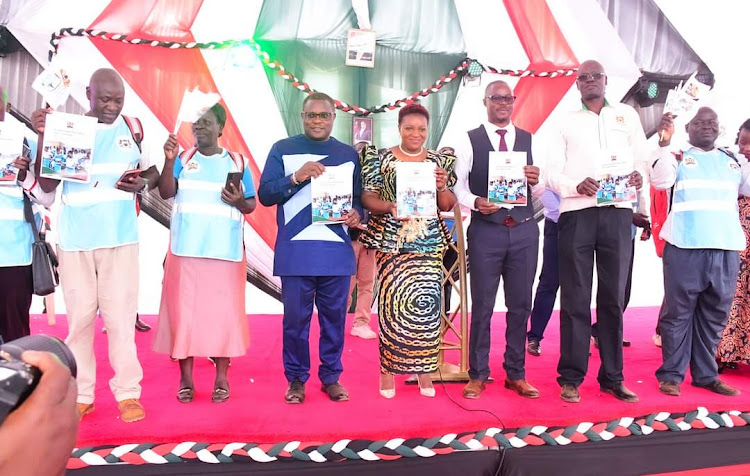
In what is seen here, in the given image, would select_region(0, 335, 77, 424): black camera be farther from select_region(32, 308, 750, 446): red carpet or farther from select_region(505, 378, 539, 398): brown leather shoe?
select_region(505, 378, 539, 398): brown leather shoe

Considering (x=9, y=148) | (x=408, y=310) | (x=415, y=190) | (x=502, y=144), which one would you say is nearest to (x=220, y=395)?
(x=408, y=310)

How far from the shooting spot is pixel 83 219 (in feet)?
8.84

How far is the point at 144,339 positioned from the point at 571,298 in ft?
10.1

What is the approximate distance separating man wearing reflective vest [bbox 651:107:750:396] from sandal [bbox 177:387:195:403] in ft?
8.21

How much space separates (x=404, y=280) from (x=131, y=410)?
144cm

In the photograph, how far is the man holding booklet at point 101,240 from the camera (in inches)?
106

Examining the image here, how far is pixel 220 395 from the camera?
297 centimetres

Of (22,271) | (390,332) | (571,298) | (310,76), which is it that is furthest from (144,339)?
(571,298)

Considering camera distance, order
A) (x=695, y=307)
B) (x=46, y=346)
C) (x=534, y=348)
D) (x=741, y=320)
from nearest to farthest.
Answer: (x=46, y=346), (x=695, y=307), (x=741, y=320), (x=534, y=348)

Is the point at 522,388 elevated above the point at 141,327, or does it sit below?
above

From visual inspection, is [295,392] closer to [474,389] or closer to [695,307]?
[474,389]

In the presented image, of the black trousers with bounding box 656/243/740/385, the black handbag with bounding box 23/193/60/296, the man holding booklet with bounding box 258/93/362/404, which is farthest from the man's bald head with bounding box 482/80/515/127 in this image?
the black handbag with bounding box 23/193/60/296

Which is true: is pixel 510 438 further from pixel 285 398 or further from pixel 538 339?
pixel 538 339

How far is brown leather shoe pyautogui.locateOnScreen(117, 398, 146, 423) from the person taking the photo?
2.62m
